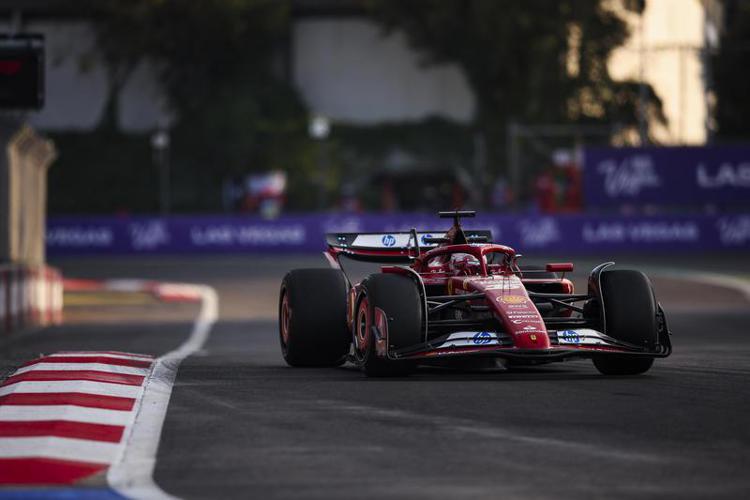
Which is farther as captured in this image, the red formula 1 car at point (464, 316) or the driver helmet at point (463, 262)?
the driver helmet at point (463, 262)

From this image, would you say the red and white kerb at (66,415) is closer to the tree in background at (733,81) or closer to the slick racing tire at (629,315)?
the slick racing tire at (629,315)

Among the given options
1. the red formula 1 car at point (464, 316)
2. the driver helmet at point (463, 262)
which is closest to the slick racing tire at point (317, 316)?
the red formula 1 car at point (464, 316)

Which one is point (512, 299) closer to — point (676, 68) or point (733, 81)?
point (676, 68)

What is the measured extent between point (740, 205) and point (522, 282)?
1420 inches

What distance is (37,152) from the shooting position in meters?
27.0

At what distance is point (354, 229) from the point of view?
153 ft

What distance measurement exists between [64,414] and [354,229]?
3806cm

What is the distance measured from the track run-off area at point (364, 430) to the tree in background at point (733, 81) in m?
55.8

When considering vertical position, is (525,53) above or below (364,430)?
above

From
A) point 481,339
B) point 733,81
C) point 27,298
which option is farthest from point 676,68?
point 481,339

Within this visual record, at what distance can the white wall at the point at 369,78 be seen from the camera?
219 ft

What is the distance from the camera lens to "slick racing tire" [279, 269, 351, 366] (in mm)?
12539

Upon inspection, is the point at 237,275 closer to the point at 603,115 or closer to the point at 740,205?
the point at 740,205

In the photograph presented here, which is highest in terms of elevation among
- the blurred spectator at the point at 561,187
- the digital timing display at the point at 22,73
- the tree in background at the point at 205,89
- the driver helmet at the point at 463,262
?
the tree in background at the point at 205,89
